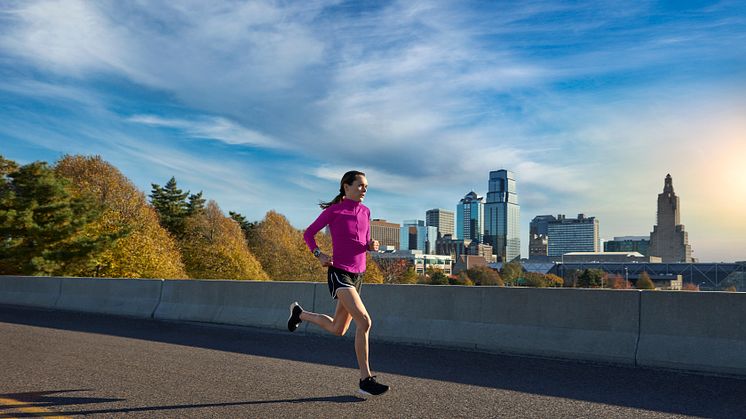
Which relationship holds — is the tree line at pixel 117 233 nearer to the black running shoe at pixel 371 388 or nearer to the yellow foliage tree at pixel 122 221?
the yellow foliage tree at pixel 122 221

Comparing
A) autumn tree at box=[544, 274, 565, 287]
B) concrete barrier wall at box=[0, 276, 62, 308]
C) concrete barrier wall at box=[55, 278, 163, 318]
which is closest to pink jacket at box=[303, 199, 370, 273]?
concrete barrier wall at box=[55, 278, 163, 318]

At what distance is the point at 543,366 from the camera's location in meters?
7.86

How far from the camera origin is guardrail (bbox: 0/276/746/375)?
25.4ft

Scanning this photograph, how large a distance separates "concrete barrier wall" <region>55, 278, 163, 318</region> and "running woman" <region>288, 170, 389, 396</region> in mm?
9866

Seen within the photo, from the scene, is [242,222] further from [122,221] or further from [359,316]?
[359,316]

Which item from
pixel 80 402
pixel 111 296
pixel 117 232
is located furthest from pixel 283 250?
pixel 80 402

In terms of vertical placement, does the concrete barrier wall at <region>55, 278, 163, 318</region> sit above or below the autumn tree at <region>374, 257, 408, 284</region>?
below

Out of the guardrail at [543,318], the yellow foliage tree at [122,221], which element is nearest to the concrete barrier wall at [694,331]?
the guardrail at [543,318]

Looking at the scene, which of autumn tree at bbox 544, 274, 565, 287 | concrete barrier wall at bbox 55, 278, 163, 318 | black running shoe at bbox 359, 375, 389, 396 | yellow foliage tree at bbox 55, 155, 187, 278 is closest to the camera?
black running shoe at bbox 359, 375, 389, 396

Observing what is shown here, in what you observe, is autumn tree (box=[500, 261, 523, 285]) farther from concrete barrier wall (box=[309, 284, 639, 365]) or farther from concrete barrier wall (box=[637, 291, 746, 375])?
concrete barrier wall (box=[637, 291, 746, 375])

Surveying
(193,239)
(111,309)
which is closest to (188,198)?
(193,239)

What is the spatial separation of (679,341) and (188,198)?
277ft

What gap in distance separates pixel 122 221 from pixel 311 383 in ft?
168

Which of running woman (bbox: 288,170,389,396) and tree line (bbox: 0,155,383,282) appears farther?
tree line (bbox: 0,155,383,282)
